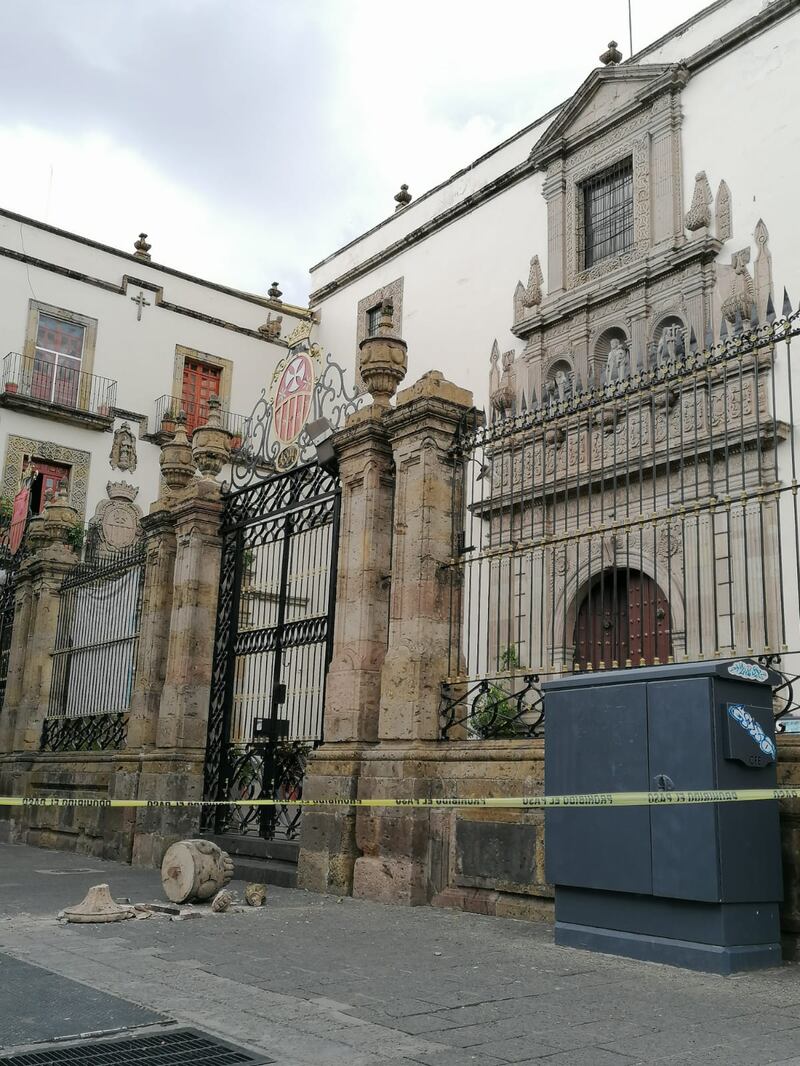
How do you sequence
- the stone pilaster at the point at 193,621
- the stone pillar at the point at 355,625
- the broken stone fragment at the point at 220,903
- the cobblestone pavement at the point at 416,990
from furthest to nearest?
the stone pilaster at the point at 193,621, the stone pillar at the point at 355,625, the broken stone fragment at the point at 220,903, the cobblestone pavement at the point at 416,990

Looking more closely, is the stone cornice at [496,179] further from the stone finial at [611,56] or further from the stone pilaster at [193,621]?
the stone pilaster at [193,621]

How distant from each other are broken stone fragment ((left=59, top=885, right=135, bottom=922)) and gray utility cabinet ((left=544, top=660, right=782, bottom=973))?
286cm

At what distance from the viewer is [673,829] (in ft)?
16.5

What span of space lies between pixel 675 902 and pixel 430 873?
2.64 m

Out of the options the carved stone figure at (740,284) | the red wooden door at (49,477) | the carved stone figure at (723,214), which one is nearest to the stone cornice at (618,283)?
the carved stone figure at (723,214)

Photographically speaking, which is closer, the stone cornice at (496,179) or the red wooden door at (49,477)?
the stone cornice at (496,179)

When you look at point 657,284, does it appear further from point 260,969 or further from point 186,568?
point 260,969

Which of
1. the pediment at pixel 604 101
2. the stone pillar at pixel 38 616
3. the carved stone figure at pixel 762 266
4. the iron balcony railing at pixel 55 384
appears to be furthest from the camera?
the iron balcony railing at pixel 55 384

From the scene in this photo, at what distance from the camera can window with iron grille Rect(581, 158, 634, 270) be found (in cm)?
1719

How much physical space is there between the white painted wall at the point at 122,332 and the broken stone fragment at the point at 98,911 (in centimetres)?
1933

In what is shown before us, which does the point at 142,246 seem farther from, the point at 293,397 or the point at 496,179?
the point at 293,397

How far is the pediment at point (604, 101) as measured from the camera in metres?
16.5

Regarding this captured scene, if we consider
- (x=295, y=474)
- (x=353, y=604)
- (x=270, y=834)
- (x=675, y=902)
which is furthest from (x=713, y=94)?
(x=675, y=902)

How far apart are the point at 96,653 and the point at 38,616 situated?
2044 mm
